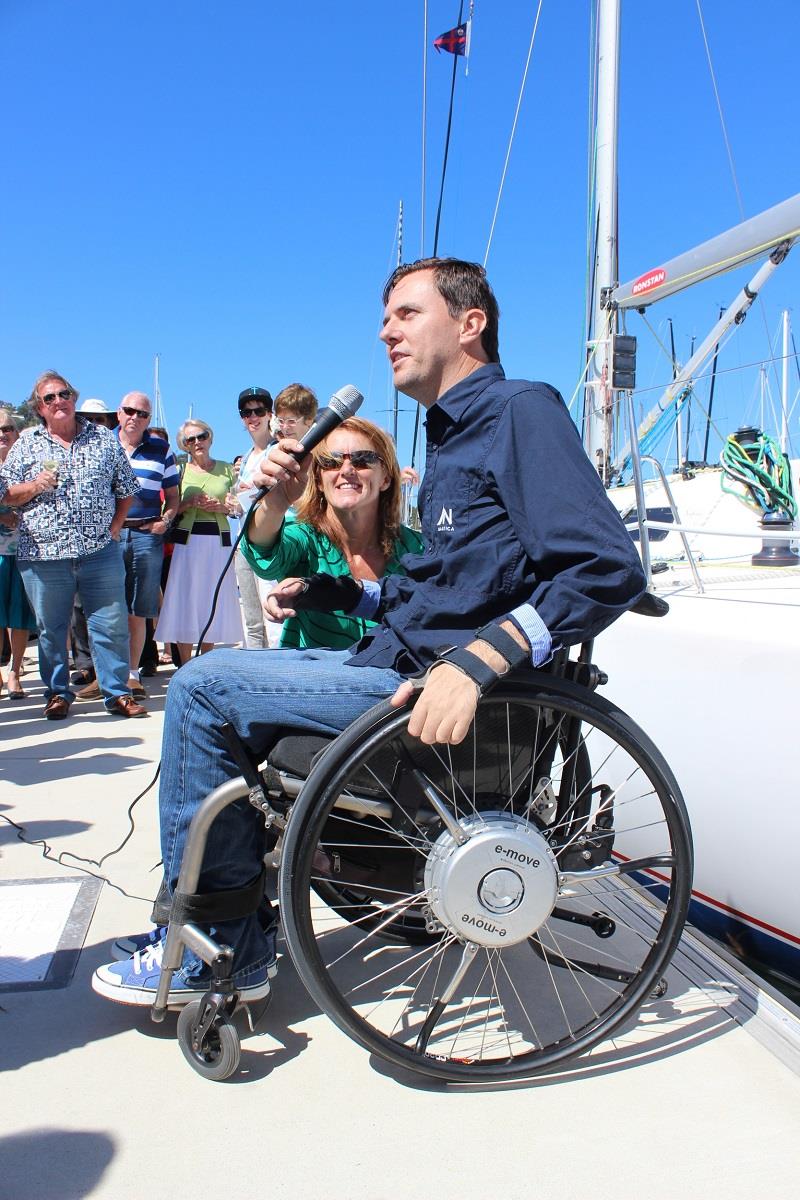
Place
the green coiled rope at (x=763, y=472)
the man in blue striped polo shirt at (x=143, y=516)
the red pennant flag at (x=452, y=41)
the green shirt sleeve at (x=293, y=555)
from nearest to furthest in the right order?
the green shirt sleeve at (x=293, y=555) < the green coiled rope at (x=763, y=472) < the man in blue striped polo shirt at (x=143, y=516) < the red pennant flag at (x=452, y=41)

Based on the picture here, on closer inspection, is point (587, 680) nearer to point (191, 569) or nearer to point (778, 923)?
point (778, 923)

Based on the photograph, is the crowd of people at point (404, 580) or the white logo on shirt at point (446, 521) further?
the white logo on shirt at point (446, 521)

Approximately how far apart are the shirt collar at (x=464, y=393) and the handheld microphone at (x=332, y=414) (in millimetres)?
229

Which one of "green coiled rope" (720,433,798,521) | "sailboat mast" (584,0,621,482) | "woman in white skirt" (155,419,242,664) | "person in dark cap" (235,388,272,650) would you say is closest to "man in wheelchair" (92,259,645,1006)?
"green coiled rope" (720,433,798,521)

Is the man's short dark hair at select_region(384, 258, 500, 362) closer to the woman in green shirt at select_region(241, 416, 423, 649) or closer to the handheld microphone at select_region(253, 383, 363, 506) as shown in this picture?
the handheld microphone at select_region(253, 383, 363, 506)

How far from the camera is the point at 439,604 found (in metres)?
1.82

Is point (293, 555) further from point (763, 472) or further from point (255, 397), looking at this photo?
point (255, 397)

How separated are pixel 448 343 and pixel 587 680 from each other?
77cm

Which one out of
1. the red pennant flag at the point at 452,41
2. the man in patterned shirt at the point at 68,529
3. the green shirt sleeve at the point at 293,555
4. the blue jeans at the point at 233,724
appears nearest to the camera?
the blue jeans at the point at 233,724

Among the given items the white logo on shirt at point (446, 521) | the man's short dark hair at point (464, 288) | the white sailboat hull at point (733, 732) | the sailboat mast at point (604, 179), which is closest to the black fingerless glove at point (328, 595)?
the white logo on shirt at point (446, 521)

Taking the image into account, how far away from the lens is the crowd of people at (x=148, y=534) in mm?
2605

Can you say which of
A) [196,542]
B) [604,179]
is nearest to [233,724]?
[196,542]

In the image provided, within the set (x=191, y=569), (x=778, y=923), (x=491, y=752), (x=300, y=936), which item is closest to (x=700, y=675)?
(x=778, y=923)

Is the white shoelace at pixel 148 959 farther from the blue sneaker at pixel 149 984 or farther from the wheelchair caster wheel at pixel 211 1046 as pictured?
the wheelchair caster wheel at pixel 211 1046
